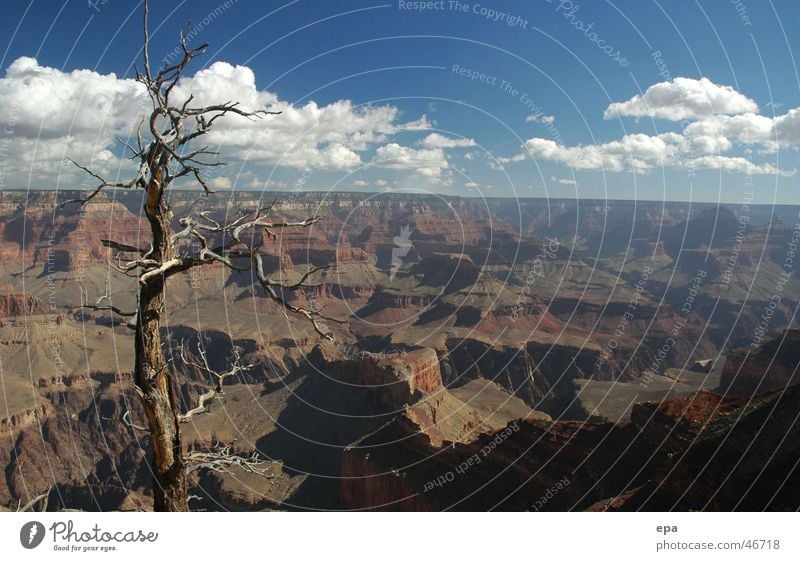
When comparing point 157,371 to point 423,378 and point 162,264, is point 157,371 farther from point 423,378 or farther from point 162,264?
point 423,378

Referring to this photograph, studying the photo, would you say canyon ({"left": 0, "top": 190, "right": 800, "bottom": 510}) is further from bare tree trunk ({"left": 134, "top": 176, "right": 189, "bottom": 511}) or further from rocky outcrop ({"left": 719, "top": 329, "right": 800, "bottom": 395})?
bare tree trunk ({"left": 134, "top": 176, "right": 189, "bottom": 511})

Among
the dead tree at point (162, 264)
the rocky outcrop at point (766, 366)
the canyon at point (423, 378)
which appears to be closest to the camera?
the dead tree at point (162, 264)

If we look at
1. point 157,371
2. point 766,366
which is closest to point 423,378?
point 766,366

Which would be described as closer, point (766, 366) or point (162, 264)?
point (162, 264)

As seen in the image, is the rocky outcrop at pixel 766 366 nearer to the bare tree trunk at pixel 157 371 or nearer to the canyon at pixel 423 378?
the canyon at pixel 423 378

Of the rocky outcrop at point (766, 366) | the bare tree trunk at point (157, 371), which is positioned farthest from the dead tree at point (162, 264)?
the rocky outcrop at point (766, 366)

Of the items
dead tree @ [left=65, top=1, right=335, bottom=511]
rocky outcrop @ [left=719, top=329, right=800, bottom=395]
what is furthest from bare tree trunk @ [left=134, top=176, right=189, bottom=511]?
rocky outcrop @ [left=719, top=329, right=800, bottom=395]

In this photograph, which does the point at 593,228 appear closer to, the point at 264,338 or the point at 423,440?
the point at 264,338
